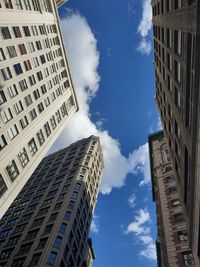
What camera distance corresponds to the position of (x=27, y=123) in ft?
131

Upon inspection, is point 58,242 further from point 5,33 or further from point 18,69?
point 5,33

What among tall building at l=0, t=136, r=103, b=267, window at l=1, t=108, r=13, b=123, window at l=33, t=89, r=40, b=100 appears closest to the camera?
window at l=1, t=108, r=13, b=123

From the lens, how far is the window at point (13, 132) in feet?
117

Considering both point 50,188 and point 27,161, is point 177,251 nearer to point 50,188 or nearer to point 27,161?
point 27,161

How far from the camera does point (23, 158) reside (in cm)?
3819

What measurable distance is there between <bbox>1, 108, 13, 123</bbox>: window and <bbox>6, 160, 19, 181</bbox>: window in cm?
521

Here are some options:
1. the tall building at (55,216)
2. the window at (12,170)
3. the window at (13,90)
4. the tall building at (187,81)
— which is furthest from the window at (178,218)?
the window at (13,90)

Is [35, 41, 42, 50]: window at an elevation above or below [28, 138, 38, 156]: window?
above

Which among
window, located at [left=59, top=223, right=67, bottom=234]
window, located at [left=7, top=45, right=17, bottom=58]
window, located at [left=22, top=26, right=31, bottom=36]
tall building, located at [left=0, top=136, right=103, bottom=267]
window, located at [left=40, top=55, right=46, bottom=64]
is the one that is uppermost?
window, located at [left=22, top=26, right=31, bottom=36]

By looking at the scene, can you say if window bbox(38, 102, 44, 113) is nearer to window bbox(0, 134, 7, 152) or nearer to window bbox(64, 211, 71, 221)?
window bbox(0, 134, 7, 152)

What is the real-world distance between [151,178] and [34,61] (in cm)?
4007

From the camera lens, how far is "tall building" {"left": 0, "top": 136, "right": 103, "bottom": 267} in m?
50.8

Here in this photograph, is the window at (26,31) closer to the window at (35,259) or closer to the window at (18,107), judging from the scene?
the window at (18,107)

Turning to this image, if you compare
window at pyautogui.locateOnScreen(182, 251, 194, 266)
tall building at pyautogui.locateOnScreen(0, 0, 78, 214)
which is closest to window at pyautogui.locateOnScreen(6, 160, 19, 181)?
tall building at pyautogui.locateOnScreen(0, 0, 78, 214)
